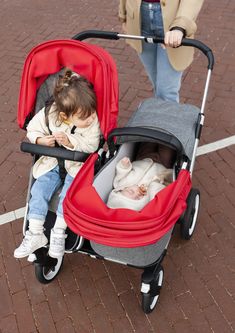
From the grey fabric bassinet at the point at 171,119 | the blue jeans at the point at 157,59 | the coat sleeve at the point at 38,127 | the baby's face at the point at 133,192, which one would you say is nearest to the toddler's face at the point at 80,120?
the coat sleeve at the point at 38,127

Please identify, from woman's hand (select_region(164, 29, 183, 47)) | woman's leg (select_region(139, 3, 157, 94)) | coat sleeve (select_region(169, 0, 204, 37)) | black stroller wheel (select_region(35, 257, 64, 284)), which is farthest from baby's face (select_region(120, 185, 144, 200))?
woman's leg (select_region(139, 3, 157, 94))

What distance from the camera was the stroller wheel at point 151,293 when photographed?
2.62 meters

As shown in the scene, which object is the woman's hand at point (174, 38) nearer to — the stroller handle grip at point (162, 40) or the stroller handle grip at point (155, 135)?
the stroller handle grip at point (162, 40)

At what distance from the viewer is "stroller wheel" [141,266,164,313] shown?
2621 mm

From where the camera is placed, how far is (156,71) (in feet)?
11.9

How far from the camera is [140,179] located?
2783 mm

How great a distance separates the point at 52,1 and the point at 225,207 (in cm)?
577

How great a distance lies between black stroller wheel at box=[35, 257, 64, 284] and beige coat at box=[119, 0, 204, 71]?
181 centimetres

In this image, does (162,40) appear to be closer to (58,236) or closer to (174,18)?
(174,18)

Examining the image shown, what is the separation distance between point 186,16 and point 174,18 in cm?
18

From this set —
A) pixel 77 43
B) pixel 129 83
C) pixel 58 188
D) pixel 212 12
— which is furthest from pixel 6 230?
pixel 212 12

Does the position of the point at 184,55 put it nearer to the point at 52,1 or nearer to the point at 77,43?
the point at 77,43

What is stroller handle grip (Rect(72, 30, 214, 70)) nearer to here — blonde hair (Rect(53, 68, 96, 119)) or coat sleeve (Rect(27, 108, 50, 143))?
blonde hair (Rect(53, 68, 96, 119))

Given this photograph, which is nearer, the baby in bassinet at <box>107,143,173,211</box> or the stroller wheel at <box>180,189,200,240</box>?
the baby in bassinet at <box>107,143,173,211</box>
